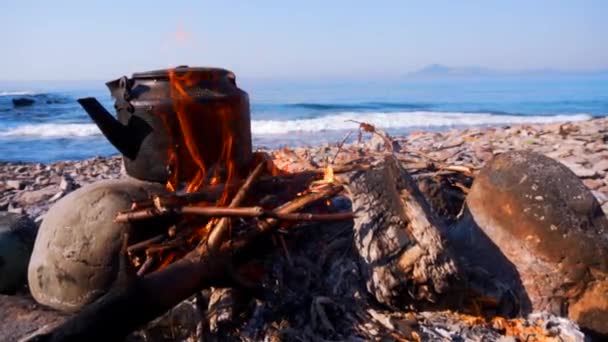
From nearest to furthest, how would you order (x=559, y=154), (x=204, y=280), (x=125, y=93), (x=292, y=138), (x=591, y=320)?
(x=204, y=280) → (x=591, y=320) → (x=125, y=93) → (x=559, y=154) → (x=292, y=138)

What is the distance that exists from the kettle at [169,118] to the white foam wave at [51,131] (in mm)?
17061

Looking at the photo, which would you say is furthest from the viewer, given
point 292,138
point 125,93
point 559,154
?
point 292,138

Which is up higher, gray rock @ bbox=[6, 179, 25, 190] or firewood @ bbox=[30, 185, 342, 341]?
firewood @ bbox=[30, 185, 342, 341]

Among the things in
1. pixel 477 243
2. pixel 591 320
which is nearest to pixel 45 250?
pixel 477 243

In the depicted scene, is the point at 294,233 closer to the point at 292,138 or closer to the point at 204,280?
the point at 204,280

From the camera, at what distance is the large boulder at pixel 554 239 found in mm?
2576

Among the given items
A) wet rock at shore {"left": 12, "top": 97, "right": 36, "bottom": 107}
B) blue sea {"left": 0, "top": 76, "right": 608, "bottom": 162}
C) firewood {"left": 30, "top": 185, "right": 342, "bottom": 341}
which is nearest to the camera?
firewood {"left": 30, "top": 185, "right": 342, "bottom": 341}

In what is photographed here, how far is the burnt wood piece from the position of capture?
2.34 meters

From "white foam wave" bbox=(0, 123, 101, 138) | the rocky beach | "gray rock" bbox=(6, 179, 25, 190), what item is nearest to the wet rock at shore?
"white foam wave" bbox=(0, 123, 101, 138)

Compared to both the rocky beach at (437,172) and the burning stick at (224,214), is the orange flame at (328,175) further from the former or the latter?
the burning stick at (224,214)

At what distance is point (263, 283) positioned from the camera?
2.61 m

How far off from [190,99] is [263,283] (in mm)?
1019

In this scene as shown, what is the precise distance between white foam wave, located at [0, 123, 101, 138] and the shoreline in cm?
855

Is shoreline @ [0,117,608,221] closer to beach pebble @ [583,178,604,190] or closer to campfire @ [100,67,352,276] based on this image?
beach pebble @ [583,178,604,190]
